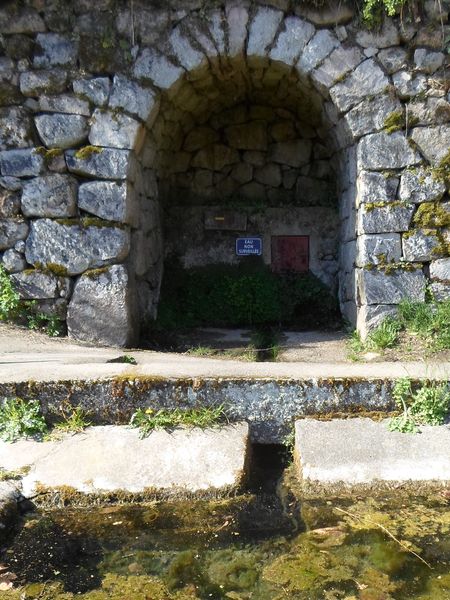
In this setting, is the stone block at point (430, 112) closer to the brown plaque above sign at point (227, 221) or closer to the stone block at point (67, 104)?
the brown plaque above sign at point (227, 221)

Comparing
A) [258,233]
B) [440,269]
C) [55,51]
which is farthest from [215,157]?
[440,269]

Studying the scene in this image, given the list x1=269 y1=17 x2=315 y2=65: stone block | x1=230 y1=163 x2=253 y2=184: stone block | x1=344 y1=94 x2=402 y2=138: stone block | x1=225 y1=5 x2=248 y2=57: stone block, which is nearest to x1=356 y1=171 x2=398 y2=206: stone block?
x1=344 y1=94 x2=402 y2=138: stone block

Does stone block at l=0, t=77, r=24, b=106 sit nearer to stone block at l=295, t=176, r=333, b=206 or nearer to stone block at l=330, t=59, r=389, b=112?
stone block at l=330, t=59, r=389, b=112

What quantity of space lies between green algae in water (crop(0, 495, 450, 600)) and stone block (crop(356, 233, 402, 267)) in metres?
2.54

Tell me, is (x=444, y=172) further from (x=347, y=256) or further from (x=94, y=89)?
(x=94, y=89)

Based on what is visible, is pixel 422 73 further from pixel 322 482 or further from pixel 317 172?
pixel 322 482

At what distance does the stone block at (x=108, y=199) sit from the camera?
4.75m

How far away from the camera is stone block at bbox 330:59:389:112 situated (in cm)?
468

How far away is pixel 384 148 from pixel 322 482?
3037 mm

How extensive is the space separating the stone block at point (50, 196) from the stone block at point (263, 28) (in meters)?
1.85

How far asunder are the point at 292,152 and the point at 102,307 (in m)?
3.16

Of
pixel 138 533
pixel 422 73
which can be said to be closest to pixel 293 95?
pixel 422 73

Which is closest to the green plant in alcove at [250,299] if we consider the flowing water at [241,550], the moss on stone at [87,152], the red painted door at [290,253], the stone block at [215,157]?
the red painted door at [290,253]

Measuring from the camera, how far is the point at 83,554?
7.02 ft
